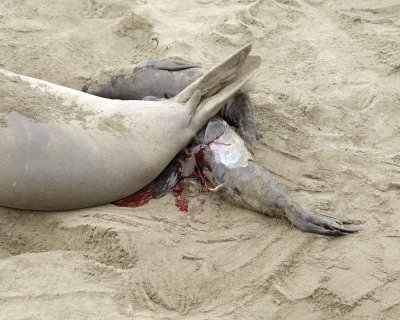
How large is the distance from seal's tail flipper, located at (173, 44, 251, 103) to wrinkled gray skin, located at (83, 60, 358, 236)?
196 millimetres

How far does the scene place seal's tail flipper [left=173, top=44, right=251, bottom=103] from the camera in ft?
12.0

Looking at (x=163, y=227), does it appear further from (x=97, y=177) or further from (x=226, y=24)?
(x=226, y=24)

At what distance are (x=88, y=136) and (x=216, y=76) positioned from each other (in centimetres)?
86

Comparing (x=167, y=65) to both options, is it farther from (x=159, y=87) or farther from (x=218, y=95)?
(x=218, y=95)

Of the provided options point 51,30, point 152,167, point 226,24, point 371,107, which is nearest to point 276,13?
point 226,24

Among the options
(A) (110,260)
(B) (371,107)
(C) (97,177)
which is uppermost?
(B) (371,107)

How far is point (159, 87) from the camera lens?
3.89 meters

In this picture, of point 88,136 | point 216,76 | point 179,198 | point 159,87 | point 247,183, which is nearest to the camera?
point 88,136

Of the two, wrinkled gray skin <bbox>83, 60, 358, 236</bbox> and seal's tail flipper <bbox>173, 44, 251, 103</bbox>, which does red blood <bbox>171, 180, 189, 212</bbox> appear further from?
seal's tail flipper <bbox>173, 44, 251, 103</bbox>

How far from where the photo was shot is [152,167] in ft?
11.3

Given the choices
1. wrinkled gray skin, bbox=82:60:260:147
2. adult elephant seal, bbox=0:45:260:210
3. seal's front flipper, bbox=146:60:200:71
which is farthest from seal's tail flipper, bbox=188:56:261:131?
seal's front flipper, bbox=146:60:200:71

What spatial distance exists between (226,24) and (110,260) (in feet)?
8.50

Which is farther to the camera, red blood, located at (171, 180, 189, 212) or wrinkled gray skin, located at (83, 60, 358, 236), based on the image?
red blood, located at (171, 180, 189, 212)

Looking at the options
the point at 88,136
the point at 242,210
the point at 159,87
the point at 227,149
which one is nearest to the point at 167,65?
the point at 159,87
